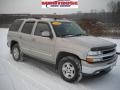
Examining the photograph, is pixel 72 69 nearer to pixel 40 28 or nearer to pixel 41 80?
pixel 41 80

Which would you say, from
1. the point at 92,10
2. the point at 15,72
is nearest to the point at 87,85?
the point at 15,72

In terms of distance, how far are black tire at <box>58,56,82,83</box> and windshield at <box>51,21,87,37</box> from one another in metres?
0.86

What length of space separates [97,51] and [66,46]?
0.90 metres

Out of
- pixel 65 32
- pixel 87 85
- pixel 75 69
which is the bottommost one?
pixel 87 85

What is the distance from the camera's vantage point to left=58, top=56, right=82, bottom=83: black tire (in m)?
5.09

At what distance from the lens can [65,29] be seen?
244 inches

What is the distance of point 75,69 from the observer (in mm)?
5121

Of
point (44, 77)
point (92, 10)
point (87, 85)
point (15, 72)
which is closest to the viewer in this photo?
point (87, 85)

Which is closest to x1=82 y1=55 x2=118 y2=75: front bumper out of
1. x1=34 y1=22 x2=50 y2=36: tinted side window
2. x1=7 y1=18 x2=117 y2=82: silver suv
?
x1=7 y1=18 x2=117 y2=82: silver suv

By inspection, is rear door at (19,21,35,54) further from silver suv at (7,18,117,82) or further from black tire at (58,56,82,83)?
black tire at (58,56,82,83)

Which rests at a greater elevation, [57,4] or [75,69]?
[57,4]

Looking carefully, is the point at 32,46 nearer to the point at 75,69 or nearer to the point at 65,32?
the point at 65,32

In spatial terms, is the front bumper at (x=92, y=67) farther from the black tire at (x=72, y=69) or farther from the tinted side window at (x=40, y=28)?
the tinted side window at (x=40, y=28)

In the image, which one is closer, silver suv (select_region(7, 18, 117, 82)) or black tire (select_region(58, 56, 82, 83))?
silver suv (select_region(7, 18, 117, 82))
